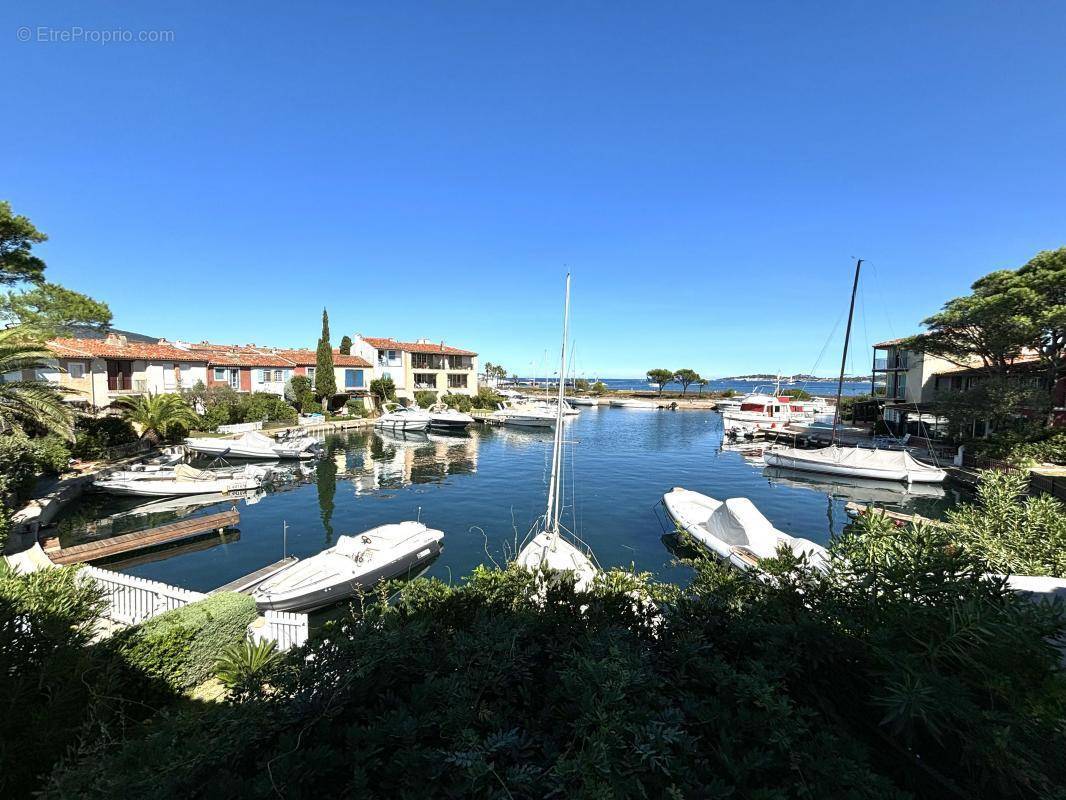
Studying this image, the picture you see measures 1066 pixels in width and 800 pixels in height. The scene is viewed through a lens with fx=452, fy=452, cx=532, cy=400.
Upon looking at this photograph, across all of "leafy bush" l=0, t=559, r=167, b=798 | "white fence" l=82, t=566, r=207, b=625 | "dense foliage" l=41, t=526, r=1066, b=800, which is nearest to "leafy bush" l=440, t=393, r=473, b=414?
"white fence" l=82, t=566, r=207, b=625

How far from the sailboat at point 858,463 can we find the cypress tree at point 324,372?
44.1 m

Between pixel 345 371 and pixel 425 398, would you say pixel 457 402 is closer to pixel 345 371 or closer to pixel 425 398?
pixel 425 398

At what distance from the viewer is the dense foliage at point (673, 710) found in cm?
218

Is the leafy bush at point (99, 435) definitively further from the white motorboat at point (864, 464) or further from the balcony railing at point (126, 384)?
the white motorboat at point (864, 464)

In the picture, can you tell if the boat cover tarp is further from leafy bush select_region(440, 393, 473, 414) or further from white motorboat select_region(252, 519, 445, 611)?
leafy bush select_region(440, 393, 473, 414)

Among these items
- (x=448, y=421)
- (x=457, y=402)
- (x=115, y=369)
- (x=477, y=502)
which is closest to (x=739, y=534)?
(x=477, y=502)

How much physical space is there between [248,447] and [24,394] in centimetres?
1503

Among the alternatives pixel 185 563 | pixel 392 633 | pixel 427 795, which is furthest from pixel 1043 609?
pixel 185 563

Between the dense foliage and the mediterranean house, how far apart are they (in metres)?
57.3

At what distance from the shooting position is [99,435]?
2650 centimetres

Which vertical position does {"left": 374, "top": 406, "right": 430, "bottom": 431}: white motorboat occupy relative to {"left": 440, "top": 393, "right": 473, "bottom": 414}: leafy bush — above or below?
below

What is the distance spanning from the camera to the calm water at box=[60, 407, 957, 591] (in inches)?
626

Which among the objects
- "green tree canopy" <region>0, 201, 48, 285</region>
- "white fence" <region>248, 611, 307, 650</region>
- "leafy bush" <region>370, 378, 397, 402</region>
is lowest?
"white fence" <region>248, 611, 307, 650</region>

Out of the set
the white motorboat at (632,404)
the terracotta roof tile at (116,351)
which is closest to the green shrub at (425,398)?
the terracotta roof tile at (116,351)
